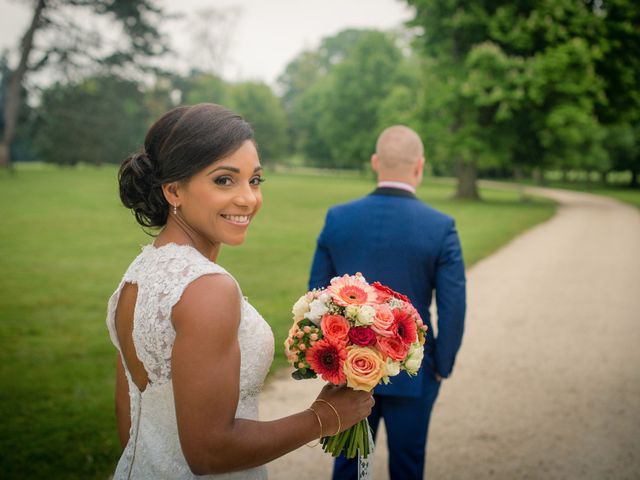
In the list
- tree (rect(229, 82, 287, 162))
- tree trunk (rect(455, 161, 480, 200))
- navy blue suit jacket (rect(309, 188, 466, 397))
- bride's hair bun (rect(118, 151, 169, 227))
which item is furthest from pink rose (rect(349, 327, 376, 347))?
tree (rect(229, 82, 287, 162))

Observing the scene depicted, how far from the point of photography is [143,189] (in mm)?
1901

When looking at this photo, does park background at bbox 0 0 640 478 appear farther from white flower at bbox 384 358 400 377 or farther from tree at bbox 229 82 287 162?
white flower at bbox 384 358 400 377

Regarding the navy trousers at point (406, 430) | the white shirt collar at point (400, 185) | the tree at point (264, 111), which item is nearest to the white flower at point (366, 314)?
the navy trousers at point (406, 430)

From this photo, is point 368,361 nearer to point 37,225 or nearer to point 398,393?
point 398,393

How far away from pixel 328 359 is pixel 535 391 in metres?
4.34

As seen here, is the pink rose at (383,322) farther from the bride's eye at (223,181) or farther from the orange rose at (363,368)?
the bride's eye at (223,181)

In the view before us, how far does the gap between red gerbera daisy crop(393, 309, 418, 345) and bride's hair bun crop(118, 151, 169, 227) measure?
3.25 feet

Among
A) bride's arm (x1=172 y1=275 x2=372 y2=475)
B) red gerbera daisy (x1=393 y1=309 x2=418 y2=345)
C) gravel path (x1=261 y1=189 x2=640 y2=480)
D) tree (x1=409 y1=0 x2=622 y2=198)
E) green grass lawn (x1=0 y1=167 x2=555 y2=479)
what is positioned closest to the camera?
bride's arm (x1=172 y1=275 x2=372 y2=475)

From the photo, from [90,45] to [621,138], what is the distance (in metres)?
43.1

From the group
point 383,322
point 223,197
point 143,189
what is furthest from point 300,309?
point 143,189

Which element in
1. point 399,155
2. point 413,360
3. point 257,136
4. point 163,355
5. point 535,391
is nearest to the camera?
point 163,355

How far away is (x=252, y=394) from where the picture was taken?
184 cm

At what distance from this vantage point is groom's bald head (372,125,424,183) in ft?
10.8

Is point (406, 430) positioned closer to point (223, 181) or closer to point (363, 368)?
point (363, 368)
